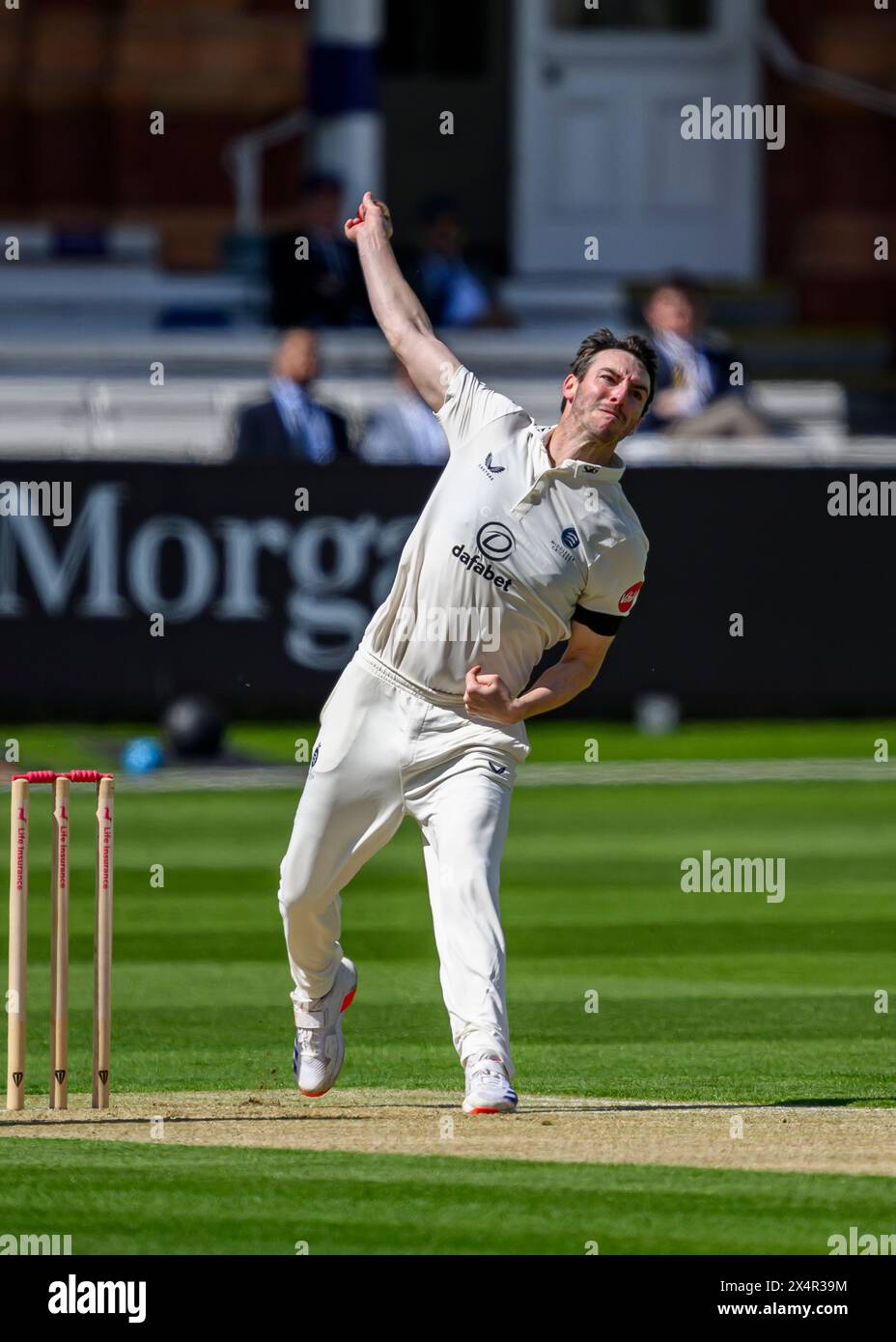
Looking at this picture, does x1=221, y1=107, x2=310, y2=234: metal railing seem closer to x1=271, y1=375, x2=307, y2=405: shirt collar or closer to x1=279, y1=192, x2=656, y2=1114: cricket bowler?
Result: x1=271, y1=375, x2=307, y2=405: shirt collar

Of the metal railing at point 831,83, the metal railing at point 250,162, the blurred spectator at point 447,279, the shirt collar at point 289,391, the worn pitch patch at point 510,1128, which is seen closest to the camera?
the worn pitch patch at point 510,1128

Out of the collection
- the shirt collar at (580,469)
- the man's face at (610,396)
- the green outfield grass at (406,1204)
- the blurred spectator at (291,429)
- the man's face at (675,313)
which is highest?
the man's face at (675,313)

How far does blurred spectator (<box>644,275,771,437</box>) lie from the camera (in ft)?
62.0

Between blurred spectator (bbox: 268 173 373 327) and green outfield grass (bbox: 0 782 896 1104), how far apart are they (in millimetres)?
5877

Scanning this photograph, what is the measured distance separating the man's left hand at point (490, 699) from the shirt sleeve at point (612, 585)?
1.26ft

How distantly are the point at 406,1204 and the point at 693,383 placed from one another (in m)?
13.2

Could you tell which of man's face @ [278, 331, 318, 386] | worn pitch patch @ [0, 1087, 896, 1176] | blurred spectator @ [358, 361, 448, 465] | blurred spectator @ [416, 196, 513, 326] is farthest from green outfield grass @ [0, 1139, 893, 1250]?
blurred spectator @ [416, 196, 513, 326]

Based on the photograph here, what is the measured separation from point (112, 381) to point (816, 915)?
35.4 ft

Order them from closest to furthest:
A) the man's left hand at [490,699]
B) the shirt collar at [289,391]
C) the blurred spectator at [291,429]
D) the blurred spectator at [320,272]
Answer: the man's left hand at [490,699] → the shirt collar at [289,391] → the blurred spectator at [291,429] → the blurred spectator at [320,272]

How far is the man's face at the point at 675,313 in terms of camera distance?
737 inches

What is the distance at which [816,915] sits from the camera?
12.6 meters

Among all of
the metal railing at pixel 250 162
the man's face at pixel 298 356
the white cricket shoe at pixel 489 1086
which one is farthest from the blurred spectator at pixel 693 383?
the white cricket shoe at pixel 489 1086

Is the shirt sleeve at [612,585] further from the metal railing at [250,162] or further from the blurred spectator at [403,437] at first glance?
the metal railing at [250,162]
